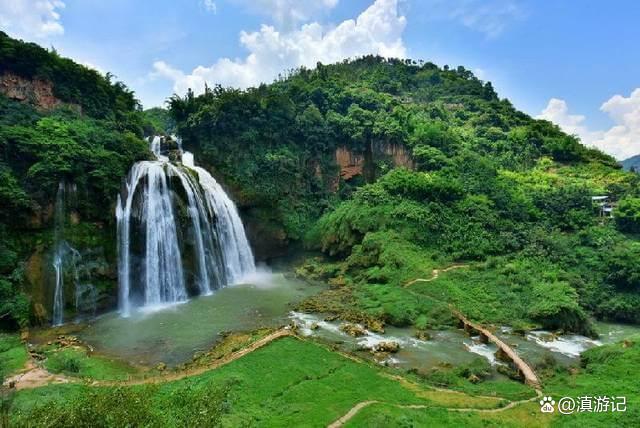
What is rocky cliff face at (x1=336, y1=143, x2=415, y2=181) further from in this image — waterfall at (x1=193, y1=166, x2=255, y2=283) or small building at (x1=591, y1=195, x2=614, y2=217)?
small building at (x1=591, y1=195, x2=614, y2=217)

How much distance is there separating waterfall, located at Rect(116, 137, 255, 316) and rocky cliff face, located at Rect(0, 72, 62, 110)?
26.8 ft

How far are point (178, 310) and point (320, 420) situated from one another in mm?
13144

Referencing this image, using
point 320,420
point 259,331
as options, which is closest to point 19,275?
point 259,331

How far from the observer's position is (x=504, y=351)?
53.5 ft

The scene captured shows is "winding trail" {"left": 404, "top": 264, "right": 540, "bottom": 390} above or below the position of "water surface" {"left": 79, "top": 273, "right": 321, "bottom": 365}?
below

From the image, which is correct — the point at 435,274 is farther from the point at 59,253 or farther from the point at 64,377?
the point at 59,253

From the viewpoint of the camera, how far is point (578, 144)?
46750 millimetres

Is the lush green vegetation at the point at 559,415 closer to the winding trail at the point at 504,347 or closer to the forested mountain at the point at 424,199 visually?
the winding trail at the point at 504,347

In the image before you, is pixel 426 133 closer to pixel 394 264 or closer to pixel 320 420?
pixel 394 264

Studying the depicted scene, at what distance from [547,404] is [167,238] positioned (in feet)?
66.3

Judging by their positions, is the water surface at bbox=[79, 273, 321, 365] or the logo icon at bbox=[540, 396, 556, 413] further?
the water surface at bbox=[79, 273, 321, 365]

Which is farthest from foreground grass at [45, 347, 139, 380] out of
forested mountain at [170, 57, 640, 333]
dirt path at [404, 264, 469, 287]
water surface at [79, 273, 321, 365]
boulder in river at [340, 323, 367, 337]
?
dirt path at [404, 264, 469, 287]

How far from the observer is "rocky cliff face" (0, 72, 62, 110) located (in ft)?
81.9

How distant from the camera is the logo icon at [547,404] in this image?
11.8m
